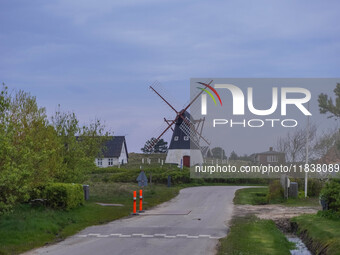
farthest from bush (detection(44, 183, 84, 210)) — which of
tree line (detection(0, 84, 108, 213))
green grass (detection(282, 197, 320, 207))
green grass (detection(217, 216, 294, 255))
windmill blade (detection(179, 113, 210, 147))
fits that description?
A: windmill blade (detection(179, 113, 210, 147))

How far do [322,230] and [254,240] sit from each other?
319cm

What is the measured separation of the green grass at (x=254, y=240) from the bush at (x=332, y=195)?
2767mm

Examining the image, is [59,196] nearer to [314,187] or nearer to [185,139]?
[314,187]

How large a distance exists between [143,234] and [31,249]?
4595mm

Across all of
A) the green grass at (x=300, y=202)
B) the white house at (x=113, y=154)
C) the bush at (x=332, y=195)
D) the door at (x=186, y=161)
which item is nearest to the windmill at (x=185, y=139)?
the door at (x=186, y=161)

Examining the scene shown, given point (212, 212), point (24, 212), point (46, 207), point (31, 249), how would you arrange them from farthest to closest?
1. point (212, 212)
2. point (46, 207)
3. point (24, 212)
4. point (31, 249)

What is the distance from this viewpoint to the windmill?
7269 centimetres

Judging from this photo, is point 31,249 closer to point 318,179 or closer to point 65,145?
point 65,145

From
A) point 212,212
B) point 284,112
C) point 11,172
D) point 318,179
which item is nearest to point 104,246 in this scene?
point 11,172

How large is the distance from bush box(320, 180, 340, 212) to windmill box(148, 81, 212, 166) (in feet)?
160

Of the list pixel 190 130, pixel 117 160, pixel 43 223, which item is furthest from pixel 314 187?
pixel 117 160

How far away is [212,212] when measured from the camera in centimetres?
2934

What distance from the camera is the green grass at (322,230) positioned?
16212 mm

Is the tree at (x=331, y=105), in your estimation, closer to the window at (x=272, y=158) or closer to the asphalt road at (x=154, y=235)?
the asphalt road at (x=154, y=235)
